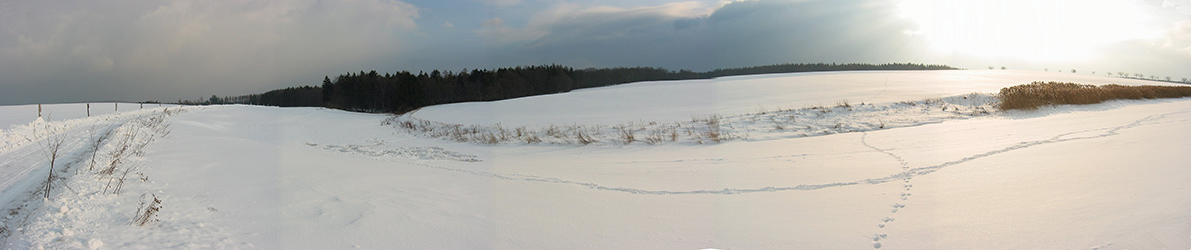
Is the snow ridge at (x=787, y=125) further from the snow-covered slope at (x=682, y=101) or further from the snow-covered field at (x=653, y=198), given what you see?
the snow-covered slope at (x=682, y=101)

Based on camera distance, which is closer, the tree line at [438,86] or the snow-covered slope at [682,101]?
the snow-covered slope at [682,101]

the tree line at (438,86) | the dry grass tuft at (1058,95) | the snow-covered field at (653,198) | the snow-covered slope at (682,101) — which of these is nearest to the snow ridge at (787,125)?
the dry grass tuft at (1058,95)

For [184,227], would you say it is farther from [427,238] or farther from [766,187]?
[766,187]

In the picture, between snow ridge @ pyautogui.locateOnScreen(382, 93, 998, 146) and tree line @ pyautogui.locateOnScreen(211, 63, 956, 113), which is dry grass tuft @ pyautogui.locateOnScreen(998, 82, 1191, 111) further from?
tree line @ pyautogui.locateOnScreen(211, 63, 956, 113)

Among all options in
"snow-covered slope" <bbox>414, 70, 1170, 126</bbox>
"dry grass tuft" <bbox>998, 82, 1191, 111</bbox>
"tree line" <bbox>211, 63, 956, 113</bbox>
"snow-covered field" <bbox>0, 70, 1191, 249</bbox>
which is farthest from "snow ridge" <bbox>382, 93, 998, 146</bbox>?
"tree line" <bbox>211, 63, 956, 113</bbox>

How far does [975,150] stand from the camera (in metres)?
6.57

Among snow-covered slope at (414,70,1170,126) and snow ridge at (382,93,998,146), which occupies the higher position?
snow-covered slope at (414,70,1170,126)

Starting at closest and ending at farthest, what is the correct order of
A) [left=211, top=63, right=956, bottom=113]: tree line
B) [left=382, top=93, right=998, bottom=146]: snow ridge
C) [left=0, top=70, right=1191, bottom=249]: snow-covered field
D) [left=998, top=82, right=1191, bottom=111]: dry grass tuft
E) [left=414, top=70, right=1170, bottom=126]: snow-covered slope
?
[left=0, top=70, right=1191, bottom=249]: snow-covered field < [left=382, top=93, right=998, bottom=146]: snow ridge < [left=998, top=82, right=1191, bottom=111]: dry grass tuft < [left=414, top=70, right=1170, bottom=126]: snow-covered slope < [left=211, top=63, right=956, bottom=113]: tree line

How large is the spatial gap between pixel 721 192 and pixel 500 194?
2.29 metres

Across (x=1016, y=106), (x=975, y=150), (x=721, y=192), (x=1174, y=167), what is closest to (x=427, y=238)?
(x=721, y=192)

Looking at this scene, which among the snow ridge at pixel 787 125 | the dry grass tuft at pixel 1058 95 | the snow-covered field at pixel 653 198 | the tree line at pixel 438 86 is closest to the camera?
the snow-covered field at pixel 653 198

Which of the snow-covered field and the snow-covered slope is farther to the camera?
the snow-covered slope

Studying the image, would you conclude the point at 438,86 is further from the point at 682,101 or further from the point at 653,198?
the point at 653,198

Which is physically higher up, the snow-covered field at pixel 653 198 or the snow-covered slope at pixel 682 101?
the snow-covered slope at pixel 682 101
